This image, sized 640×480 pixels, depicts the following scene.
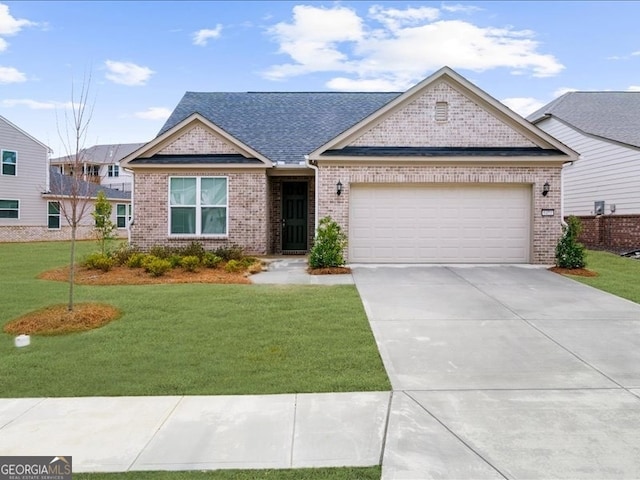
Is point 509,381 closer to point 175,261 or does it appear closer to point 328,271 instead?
point 328,271

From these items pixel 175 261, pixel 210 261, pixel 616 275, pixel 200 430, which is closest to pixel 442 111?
pixel 616 275

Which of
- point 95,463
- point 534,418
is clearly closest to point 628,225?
point 534,418

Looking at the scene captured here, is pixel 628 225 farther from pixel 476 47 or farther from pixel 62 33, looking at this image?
pixel 62 33

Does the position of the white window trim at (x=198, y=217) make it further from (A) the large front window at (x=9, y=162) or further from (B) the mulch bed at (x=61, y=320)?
(A) the large front window at (x=9, y=162)

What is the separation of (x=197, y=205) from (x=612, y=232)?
16.6 metres

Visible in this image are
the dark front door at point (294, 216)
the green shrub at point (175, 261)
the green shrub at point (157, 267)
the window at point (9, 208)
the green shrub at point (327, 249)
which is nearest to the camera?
the green shrub at point (157, 267)

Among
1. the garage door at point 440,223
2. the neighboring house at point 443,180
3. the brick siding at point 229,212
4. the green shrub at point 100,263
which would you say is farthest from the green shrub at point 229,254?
the garage door at point 440,223

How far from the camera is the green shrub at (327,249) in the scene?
12.4 meters

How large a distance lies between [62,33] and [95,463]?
16938 millimetres

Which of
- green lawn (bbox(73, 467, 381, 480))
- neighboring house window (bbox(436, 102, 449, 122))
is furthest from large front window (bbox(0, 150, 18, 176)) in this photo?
A: green lawn (bbox(73, 467, 381, 480))

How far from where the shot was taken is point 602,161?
1973 cm

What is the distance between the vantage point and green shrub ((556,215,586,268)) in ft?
40.5

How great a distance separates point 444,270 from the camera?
12.4 m

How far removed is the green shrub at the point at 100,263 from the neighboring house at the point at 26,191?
1505cm
